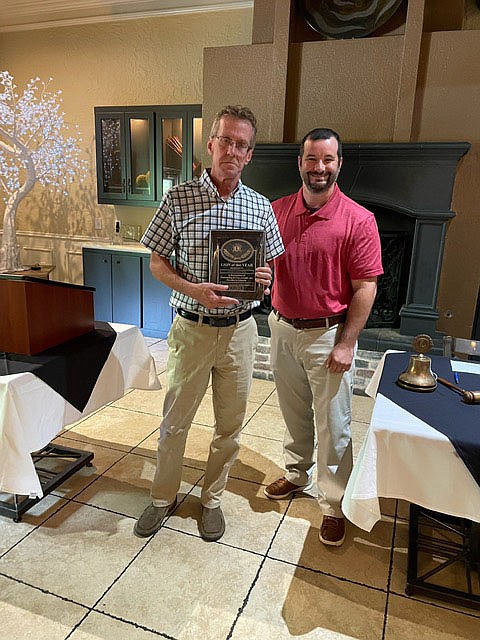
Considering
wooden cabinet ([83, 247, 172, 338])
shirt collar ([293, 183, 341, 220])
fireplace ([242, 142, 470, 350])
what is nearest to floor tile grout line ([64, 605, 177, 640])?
shirt collar ([293, 183, 341, 220])

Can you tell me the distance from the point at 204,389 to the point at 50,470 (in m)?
1.03

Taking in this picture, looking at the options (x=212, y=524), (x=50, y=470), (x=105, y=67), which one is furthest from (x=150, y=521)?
(x=105, y=67)

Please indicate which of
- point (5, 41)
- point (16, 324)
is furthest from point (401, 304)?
point (5, 41)

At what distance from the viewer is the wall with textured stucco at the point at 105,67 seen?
15.1 feet

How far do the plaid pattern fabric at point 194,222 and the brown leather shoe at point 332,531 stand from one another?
955 millimetres

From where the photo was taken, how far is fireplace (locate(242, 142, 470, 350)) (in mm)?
3328

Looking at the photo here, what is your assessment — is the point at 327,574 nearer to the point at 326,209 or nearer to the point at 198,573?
the point at 198,573

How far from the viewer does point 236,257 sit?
1695 millimetres

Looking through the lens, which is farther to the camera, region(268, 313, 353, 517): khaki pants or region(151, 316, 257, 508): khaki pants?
region(268, 313, 353, 517): khaki pants

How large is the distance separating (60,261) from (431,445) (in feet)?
16.4

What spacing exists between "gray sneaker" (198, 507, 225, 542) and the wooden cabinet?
2.75 metres

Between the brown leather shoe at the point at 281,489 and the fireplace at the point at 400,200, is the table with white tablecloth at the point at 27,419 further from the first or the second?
the fireplace at the point at 400,200

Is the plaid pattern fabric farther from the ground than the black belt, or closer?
farther from the ground

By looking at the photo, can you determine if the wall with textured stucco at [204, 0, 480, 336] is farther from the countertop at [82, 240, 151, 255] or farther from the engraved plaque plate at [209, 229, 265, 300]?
the engraved plaque plate at [209, 229, 265, 300]
